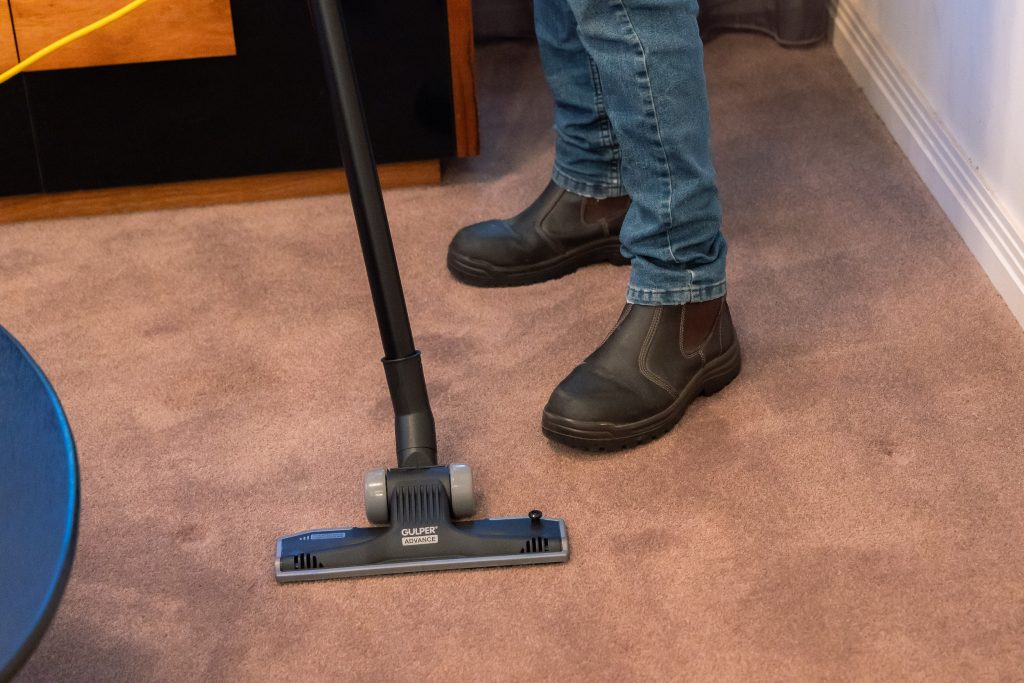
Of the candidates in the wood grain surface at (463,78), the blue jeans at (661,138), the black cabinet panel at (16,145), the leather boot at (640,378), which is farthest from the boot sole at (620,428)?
the black cabinet panel at (16,145)

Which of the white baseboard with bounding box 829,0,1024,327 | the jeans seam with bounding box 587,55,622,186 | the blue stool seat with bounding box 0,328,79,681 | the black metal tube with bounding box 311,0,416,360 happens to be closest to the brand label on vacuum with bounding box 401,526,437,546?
the black metal tube with bounding box 311,0,416,360

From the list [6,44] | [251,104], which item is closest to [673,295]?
[251,104]

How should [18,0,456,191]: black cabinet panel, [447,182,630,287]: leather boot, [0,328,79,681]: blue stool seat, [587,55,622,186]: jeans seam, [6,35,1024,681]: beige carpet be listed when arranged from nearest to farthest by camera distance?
[0,328,79,681]: blue stool seat < [6,35,1024,681]: beige carpet < [587,55,622,186]: jeans seam < [447,182,630,287]: leather boot < [18,0,456,191]: black cabinet panel

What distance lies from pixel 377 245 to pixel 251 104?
701 mm

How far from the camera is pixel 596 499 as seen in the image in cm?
125

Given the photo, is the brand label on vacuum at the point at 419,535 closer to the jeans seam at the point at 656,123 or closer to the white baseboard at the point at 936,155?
the jeans seam at the point at 656,123

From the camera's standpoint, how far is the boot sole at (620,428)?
1284 mm

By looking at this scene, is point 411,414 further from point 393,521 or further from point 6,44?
point 6,44

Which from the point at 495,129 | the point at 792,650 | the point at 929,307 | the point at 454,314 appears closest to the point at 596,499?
the point at 792,650

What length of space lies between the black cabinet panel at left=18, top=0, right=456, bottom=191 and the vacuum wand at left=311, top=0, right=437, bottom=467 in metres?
0.61

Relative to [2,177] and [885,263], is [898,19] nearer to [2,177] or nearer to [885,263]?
[885,263]

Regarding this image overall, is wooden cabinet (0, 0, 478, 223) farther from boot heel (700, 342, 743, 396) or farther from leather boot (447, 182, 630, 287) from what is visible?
boot heel (700, 342, 743, 396)

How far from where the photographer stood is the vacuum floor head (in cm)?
116

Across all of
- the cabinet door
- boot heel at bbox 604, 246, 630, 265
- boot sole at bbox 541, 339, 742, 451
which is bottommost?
boot heel at bbox 604, 246, 630, 265
